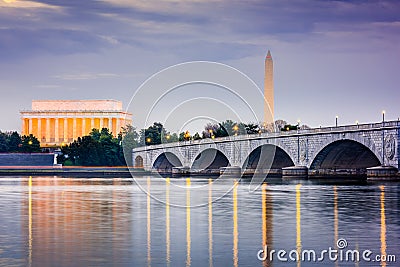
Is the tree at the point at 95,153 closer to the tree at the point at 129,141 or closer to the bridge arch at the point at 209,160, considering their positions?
the tree at the point at 129,141

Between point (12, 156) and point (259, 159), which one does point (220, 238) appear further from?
point (12, 156)

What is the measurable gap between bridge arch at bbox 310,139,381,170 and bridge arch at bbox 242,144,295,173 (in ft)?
27.0

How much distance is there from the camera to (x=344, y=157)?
105 m

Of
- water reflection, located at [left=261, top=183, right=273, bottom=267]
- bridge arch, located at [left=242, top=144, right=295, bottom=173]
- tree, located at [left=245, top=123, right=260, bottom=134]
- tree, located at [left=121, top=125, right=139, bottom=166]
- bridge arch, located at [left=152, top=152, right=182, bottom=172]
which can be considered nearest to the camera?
water reflection, located at [left=261, top=183, right=273, bottom=267]

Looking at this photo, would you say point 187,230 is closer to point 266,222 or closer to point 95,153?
point 266,222

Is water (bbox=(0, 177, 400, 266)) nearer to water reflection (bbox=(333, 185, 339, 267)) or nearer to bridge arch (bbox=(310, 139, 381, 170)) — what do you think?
water reflection (bbox=(333, 185, 339, 267))

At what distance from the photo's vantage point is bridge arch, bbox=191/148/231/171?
Result: 139 meters

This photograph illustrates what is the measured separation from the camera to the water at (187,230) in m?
26.3

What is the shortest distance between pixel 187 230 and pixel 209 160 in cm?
10821

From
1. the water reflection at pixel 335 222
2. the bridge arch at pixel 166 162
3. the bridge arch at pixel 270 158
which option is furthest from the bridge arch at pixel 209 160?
the water reflection at pixel 335 222

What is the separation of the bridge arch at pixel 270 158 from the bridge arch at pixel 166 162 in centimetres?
2890

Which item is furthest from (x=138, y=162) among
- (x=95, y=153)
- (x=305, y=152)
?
(x=305, y=152)

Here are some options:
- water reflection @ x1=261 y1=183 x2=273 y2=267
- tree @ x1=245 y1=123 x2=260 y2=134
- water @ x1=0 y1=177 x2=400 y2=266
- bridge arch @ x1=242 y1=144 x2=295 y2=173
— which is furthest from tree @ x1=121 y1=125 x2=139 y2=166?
water @ x1=0 y1=177 x2=400 y2=266

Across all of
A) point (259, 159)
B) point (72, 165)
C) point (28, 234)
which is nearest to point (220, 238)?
point (28, 234)
